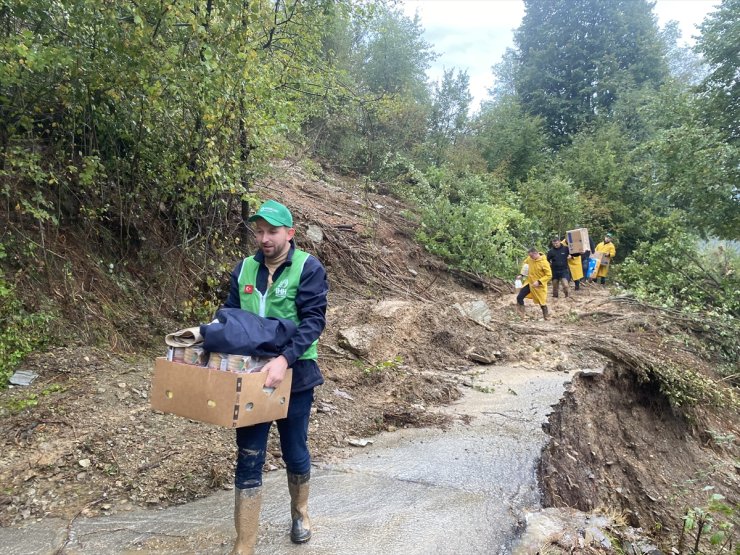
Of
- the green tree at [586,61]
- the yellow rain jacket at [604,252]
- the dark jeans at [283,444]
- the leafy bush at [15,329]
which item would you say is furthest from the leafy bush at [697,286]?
the green tree at [586,61]

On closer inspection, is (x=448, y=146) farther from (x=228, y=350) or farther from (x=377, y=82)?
(x=228, y=350)

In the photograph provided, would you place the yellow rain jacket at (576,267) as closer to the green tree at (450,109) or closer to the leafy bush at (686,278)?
the leafy bush at (686,278)

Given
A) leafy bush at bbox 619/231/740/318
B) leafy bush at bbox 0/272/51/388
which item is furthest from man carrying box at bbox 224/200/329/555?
leafy bush at bbox 619/231/740/318

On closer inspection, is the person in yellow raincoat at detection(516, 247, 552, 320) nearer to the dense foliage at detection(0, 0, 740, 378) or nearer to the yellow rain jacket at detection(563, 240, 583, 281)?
the dense foliage at detection(0, 0, 740, 378)

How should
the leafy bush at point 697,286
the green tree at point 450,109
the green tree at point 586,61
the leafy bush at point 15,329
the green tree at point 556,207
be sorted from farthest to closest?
the green tree at point 586,61, the green tree at point 450,109, the green tree at point 556,207, the leafy bush at point 697,286, the leafy bush at point 15,329

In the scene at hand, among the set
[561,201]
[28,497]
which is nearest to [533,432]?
[28,497]

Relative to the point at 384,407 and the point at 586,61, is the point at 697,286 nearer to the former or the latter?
the point at 384,407

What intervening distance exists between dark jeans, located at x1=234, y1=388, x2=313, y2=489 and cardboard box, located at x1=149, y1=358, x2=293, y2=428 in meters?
0.20

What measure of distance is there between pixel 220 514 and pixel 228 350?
158cm

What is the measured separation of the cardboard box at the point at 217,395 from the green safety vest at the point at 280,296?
32cm

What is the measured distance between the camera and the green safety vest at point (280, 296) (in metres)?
2.57

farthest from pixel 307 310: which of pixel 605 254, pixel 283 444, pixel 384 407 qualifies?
pixel 605 254

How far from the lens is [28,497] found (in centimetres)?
329

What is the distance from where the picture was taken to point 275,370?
7.68ft
